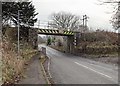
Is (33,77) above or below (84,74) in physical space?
above

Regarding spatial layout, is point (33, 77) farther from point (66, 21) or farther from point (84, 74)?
point (66, 21)

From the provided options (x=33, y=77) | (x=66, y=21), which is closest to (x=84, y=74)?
(x=33, y=77)

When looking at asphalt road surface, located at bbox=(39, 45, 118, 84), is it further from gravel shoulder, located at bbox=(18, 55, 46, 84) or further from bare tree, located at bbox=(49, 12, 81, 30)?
bare tree, located at bbox=(49, 12, 81, 30)

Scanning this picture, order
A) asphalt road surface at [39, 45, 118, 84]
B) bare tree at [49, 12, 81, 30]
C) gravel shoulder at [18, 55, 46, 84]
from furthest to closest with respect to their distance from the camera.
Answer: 1. bare tree at [49, 12, 81, 30]
2. asphalt road surface at [39, 45, 118, 84]
3. gravel shoulder at [18, 55, 46, 84]

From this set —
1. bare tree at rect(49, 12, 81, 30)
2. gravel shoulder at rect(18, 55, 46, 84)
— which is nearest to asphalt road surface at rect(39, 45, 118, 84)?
gravel shoulder at rect(18, 55, 46, 84)

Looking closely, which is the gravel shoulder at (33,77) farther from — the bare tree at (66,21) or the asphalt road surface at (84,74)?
the bare tree at (66,21)

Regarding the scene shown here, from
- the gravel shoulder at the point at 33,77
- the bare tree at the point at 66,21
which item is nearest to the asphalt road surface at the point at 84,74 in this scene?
the gravel shoulder at the point at 33,77

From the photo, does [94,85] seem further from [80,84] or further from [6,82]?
[6,82]

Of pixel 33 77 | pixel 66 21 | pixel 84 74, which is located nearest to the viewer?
pixel 33 77

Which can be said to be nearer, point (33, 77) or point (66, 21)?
point (33, 77)

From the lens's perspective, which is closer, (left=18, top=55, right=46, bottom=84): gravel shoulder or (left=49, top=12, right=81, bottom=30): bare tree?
(left=18, top=55, right=46, bottom=84): gravel shoulder

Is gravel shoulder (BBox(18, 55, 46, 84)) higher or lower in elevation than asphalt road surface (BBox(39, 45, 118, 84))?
higher

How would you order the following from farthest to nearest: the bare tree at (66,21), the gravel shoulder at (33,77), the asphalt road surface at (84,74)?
the bare tree at (66,21), the asphalt road surface at (84,74), the gravel shoulder at (33,77)

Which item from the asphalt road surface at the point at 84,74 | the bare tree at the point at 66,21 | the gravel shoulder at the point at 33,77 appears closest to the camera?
the gravel shoulder at the point at 33,77
